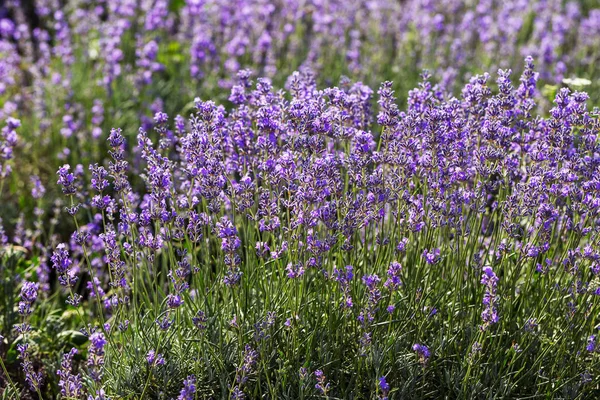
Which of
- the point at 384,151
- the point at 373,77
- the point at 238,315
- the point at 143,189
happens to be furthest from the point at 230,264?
the point at 373,77

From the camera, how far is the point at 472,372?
2803 millimetres

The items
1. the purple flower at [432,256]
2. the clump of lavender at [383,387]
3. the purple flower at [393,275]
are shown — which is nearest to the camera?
the clump of lavender at [383,387]

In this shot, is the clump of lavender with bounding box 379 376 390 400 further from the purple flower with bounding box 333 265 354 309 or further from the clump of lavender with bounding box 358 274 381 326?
the purple flower with bounding box 333 265 354 309

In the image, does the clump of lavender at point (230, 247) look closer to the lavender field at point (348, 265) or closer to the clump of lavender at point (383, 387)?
the lavender field at point (348, 265)

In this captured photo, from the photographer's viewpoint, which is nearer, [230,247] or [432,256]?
[230,247]

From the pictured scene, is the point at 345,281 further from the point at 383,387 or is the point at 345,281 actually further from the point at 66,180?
the point at 66,180

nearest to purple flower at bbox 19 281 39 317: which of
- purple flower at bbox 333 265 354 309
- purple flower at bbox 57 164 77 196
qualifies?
purple flower at bbox 57 164 77 196

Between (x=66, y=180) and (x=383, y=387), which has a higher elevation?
(x=66, y=180)

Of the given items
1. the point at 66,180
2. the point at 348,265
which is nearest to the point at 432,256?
the point at 348,265

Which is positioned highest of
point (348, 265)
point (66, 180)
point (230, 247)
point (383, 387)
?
point (66, 180)

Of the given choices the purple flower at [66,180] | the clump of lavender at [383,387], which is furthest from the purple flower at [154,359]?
the clump of lavender at [383,387]

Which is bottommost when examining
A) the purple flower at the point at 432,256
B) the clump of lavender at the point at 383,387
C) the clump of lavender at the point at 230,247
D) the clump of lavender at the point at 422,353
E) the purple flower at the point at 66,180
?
the clump of lavender at the point at 383,387

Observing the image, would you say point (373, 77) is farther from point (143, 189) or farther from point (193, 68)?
point (143, 189)

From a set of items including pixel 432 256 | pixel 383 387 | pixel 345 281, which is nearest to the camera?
pixel 383 387
